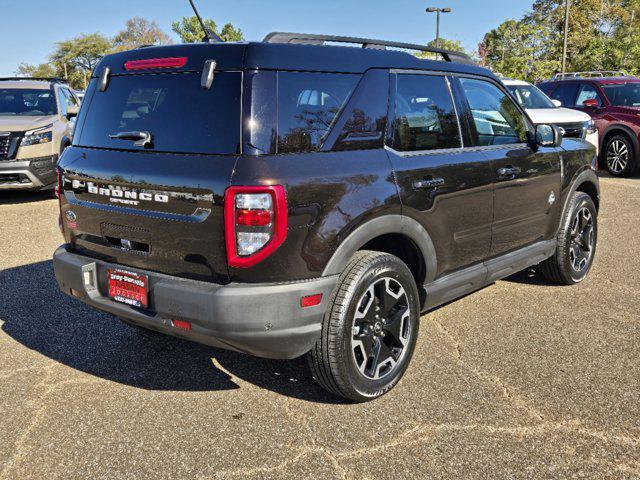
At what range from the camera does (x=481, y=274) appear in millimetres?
3871

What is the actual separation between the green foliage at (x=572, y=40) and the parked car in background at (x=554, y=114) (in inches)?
801

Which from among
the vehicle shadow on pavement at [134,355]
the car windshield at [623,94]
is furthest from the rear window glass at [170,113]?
the car windshield at [623,94]

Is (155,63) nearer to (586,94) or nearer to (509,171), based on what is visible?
(509,171)

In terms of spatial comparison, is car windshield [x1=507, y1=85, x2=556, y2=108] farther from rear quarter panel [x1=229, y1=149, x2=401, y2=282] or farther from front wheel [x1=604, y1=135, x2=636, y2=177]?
rear quarter panel [x1=229, y1=149, x2=401, y2=282]

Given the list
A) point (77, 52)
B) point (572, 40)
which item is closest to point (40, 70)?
point (77, 52)

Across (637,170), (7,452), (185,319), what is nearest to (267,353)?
(185,319)

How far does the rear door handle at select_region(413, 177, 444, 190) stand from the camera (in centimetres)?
325

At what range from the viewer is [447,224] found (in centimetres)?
350

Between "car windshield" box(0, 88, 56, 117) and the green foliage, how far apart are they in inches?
1083

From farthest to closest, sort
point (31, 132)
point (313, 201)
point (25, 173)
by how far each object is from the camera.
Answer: point (31, 132), point (25, 173), point (313, 201)

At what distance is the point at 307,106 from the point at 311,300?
0.92m

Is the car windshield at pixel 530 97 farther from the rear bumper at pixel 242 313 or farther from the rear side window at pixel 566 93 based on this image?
the rear bumper at pixel 242 313

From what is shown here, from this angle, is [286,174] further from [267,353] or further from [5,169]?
[5,169]

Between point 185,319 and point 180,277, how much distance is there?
21 centimetres
